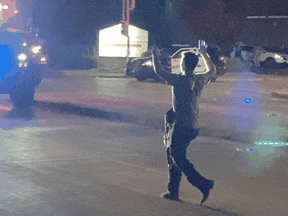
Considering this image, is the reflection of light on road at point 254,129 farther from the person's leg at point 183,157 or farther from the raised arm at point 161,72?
the raised arm at point 161,72

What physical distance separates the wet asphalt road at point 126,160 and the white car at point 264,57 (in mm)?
21879

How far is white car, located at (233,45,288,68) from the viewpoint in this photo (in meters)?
38.8

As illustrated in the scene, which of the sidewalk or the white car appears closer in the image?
the sidewalk

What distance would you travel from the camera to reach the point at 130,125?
13.0 metres

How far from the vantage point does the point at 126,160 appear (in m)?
9.23

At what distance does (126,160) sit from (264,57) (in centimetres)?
3131

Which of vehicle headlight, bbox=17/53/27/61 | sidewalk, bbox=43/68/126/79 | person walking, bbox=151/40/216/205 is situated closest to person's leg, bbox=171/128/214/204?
person walking, bbox=151/40/216/205

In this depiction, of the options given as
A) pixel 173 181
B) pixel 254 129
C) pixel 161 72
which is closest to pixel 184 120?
pixel 161 72

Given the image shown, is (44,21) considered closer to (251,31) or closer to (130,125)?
(251,31)

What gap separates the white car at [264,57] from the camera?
127ft

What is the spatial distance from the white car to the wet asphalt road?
2188cm

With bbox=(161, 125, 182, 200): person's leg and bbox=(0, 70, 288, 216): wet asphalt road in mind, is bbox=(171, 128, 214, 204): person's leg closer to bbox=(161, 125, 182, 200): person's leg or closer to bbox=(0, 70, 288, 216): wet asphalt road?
bbox=(161, 125, 182, 200): person's leg

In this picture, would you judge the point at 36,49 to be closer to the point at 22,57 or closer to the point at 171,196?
the point at 22,57

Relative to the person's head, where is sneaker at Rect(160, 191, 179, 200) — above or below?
below
